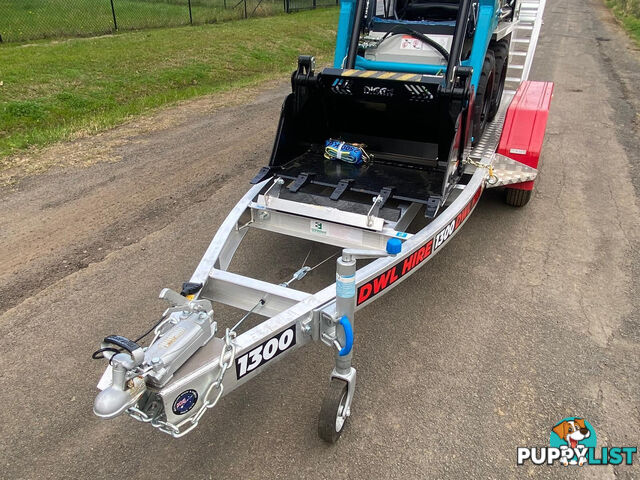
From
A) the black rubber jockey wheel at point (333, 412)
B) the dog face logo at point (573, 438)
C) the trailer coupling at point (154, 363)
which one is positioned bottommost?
the dog face logo at point (573, 438)

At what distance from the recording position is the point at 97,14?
Answer: 17.2 metres

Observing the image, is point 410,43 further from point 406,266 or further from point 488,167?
point 406,266

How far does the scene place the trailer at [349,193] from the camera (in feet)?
6.91

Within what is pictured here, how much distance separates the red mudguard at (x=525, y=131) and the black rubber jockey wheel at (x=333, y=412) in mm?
3431

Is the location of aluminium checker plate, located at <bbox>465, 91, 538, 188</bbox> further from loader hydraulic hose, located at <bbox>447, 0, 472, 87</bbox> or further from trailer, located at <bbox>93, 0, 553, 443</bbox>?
loader hydraulic hose, located at <bbox>447, 0, 472, 87</bbox>

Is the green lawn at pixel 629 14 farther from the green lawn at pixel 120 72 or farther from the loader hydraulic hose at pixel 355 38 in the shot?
the loader hydraulic hose at pixel 355 38

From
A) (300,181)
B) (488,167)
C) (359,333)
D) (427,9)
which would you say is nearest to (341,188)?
(300,181)

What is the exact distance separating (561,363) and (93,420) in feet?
9.86

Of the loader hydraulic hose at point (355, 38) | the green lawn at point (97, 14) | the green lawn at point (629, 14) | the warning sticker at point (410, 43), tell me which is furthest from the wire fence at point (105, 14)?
the green lawn at point (629, 14)

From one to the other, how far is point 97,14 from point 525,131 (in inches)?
668

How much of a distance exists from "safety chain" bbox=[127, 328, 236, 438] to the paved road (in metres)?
0.69

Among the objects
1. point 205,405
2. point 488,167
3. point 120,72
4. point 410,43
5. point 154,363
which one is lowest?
point 120,72

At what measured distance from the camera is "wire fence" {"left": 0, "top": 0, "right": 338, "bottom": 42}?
1459 centimetres

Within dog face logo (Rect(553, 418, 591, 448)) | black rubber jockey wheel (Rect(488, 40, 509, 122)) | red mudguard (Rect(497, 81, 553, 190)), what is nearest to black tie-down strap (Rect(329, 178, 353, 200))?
red mudguard (Rect(497, 81, 553, 190))
